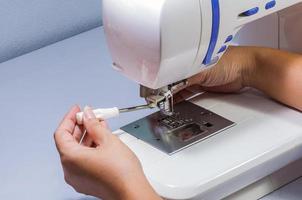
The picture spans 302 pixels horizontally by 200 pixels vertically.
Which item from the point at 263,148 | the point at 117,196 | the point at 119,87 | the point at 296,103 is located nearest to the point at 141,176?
the point at 117,196

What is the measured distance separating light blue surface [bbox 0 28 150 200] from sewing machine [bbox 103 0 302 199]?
169 millimetres

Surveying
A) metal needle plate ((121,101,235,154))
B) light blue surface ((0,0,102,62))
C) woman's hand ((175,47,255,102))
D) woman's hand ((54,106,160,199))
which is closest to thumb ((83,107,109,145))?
woman's hand ((54,106,160,199))

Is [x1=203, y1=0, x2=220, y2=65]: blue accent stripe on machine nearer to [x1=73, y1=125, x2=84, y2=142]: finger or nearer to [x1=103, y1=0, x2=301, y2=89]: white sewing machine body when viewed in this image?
[x1=103, y1=0, x2=301, y2=89]: white sewing machine body

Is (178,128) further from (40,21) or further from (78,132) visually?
(40,21)

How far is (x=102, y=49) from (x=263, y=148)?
Result: 706 mm

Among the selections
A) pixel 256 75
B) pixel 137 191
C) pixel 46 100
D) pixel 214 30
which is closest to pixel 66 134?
pixel 137 191

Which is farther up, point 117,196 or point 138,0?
point 138,0

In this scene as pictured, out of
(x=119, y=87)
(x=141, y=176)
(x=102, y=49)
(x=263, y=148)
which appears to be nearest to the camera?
(x=141, y=176)

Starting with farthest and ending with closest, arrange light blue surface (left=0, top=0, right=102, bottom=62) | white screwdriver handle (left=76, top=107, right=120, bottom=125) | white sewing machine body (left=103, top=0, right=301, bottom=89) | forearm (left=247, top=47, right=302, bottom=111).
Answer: light blue surface (left=0, top=0, right=102, bottom=62), forearm (left=247, top=47, right=302, bottom=111), white screwdriver handle (left=76, top=107, right=120, bottom=125), white sewing machine body (left=103, top=0, right=301, bottom=89)

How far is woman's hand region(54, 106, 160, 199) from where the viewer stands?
800mm

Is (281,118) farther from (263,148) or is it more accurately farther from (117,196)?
(117,196)

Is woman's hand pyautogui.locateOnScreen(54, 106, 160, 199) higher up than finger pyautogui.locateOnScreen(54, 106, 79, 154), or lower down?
lower down

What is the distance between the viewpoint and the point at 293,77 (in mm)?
1004

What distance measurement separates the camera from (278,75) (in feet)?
3.34
